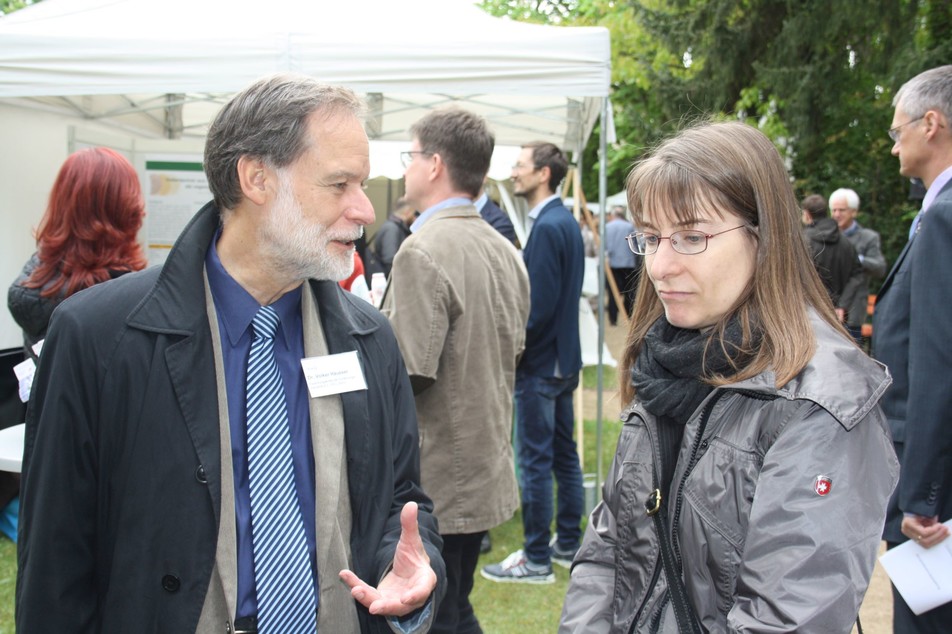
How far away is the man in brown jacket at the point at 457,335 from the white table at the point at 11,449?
129 cm

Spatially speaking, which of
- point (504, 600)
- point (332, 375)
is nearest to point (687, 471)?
point (332, 375)

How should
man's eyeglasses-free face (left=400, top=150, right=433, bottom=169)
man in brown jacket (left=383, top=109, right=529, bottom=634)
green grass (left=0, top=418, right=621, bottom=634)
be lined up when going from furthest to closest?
green grass (left=0, top=418, right=621, bottom=634) → man's eyeglasses-free face (left=400, top=150, right=433, bottom=169) → man in brown jacket (left=383, top=109, right=529, bottom=634)

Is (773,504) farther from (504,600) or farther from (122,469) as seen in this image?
(504,600)

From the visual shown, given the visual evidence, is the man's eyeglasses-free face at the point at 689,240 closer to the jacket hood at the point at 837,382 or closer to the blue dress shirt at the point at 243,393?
the jacket hood at the point at 837,382

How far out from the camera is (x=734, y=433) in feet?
4.60

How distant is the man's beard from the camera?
1728mm

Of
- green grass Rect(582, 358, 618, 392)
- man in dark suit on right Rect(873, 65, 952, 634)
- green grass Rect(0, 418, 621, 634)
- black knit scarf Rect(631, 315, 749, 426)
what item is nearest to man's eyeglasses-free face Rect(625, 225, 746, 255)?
black knit scarf Rect(631, 315, 749, 426)

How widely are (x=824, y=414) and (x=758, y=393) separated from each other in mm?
111

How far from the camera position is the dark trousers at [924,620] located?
8.17 ft

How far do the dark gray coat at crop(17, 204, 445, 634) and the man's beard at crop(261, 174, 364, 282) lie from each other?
0.68 ft

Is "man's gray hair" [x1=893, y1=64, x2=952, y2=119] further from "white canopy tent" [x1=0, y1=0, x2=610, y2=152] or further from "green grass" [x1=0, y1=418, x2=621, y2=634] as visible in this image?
"green grass" [x1=0, y1=418, x2=621, y2=634]

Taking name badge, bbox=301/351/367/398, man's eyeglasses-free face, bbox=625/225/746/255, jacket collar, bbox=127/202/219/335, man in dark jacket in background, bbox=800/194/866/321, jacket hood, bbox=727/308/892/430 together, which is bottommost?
man in dark jacket in background, bbox=800/194/866/321

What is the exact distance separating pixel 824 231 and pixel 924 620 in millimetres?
5721

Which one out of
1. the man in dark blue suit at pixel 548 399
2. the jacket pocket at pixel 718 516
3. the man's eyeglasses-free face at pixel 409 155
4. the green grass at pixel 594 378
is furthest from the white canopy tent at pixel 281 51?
the green grass at pixel 594 378
